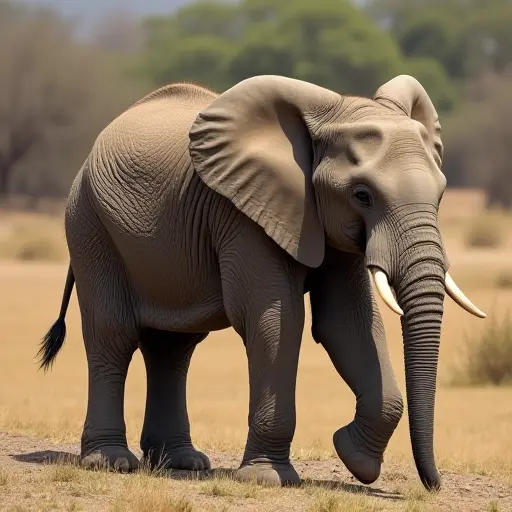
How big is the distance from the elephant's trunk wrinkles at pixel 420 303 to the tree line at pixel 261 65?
75.5ft

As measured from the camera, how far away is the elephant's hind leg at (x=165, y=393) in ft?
32.3

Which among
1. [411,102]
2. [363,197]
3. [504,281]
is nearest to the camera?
[363,197]

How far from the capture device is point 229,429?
41.5 ft

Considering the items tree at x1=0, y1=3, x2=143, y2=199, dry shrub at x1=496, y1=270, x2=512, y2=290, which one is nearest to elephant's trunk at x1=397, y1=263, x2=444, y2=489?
dry shrub at x1=496, y1=270, x2=512, y2=290

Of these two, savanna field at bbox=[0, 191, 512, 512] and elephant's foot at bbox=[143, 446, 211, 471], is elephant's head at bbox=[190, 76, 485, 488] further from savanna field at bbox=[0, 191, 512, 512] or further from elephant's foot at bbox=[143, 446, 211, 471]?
elephant's foot at bbox=[143, 446, 211, 471]

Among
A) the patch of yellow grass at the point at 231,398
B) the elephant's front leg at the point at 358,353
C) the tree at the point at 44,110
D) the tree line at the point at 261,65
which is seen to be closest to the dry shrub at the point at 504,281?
the patch of yellow grass at the point at 231,398

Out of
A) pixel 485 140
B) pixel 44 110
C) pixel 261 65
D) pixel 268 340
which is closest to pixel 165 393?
pixel 268 340

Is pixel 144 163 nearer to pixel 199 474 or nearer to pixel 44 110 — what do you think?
pixel 199 474

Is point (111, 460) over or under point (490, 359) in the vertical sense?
over

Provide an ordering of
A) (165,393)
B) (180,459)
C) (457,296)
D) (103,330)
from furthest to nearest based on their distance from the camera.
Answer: (165,393) < (180,459) < (103,330) < (457,296)

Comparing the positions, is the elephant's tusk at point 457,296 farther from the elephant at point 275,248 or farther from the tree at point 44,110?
the tree at point 44,110

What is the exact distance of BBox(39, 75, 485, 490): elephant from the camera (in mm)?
8031

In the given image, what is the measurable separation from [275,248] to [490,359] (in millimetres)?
8236

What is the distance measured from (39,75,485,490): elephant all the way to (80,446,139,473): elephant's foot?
0.01m
